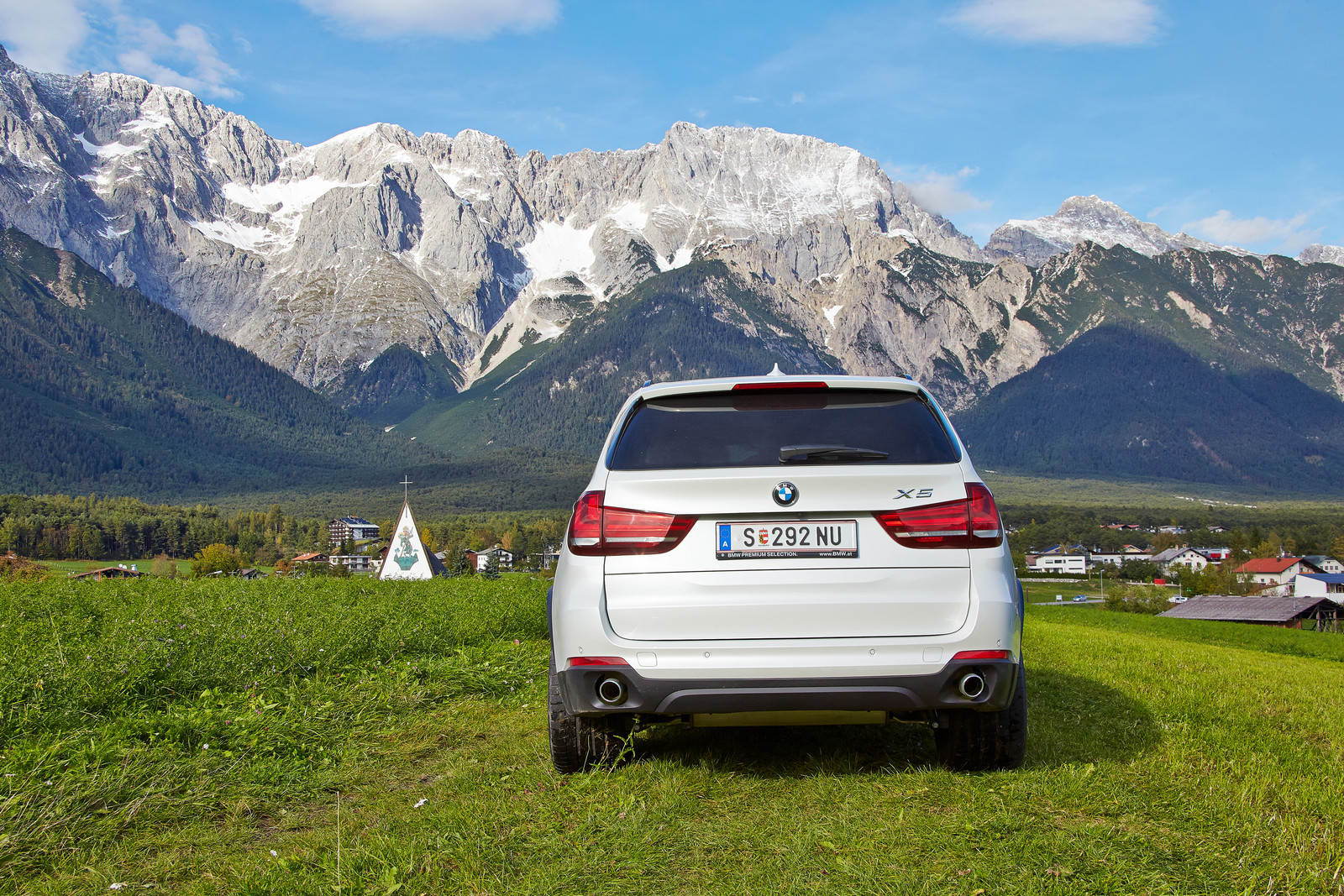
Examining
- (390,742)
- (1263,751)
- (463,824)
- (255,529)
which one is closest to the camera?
(463,824)

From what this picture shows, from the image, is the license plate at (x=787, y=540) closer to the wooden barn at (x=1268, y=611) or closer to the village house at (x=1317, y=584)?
the wooden barn at (x=1268, y=611)

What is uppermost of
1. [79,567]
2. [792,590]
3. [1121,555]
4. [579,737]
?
[792,590]

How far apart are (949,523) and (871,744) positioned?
2.03m

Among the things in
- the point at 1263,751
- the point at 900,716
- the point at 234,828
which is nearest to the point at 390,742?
the point at 234,828

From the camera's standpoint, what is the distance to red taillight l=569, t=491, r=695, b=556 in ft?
13.9

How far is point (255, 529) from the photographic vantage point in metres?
127

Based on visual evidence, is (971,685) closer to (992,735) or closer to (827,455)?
(992,735)

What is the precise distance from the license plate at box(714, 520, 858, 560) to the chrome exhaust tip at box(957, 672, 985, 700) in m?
0.78

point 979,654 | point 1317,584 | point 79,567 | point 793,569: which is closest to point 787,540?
point 793,569

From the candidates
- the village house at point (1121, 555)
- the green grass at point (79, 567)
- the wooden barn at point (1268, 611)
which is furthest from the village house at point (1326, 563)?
the green grass at point (79, 567)

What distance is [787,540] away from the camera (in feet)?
13.8

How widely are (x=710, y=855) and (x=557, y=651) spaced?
137 centimetres

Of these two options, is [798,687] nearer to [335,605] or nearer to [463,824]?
[463,824]

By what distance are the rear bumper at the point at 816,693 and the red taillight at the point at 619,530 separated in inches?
23.0
